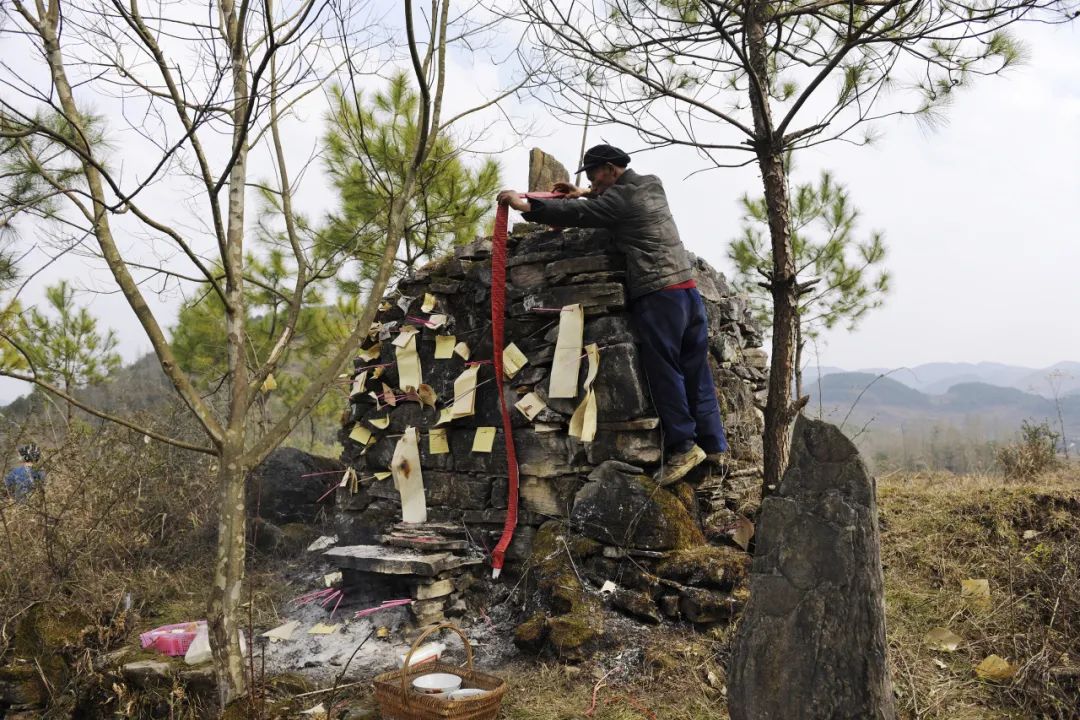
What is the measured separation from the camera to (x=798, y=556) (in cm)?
266

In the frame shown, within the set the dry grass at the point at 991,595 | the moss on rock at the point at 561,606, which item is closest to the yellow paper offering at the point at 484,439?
the moss on rock at the point at 561,606

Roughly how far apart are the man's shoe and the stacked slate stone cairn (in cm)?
8

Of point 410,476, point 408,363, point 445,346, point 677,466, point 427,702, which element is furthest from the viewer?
point 408,363

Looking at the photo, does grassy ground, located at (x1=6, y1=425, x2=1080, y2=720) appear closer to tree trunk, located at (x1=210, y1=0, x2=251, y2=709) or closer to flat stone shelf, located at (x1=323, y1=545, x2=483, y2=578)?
tree trunk, located at (x1=210, y1=0, x2=251, y2=709)

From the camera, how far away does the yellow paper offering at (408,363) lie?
18.6 ft

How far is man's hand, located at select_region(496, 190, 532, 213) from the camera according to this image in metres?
4.40

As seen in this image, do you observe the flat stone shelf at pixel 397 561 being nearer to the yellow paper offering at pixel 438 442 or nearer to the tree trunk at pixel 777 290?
the yellow paper offering at pixel 438 442

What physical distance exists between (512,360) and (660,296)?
1.22 metres

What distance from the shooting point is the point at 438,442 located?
213 inches

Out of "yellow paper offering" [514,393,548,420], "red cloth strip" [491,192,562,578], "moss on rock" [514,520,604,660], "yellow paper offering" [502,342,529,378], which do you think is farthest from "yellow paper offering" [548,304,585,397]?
"moss on rock" [514,520,604,660]

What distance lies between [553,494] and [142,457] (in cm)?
371

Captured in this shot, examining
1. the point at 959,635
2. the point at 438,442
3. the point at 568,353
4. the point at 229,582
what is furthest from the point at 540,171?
the point at 959,635

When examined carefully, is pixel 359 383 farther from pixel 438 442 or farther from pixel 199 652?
pixel 199 652

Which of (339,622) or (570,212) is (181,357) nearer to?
(339,622)
